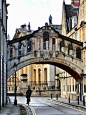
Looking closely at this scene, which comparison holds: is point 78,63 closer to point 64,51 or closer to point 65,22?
point 64,51

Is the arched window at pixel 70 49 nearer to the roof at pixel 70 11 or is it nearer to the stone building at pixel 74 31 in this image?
the stone building at pixel 74 31

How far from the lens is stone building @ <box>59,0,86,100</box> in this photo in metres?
32.0

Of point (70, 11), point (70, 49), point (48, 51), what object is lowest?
point (48, 51)

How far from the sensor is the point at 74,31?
37250 millimetres

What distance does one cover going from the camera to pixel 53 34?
31.6 metres

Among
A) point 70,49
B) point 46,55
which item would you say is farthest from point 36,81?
point 46,55

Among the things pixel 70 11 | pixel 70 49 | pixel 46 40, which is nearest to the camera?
pixel 46 40

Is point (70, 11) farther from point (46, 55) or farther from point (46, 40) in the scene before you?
point (46, 55)

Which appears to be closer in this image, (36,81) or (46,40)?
(46,40)

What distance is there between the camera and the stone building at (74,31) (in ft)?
105

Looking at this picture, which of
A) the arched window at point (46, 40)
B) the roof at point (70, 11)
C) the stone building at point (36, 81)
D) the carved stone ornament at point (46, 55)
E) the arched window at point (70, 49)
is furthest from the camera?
the stone building at point (36, 81)

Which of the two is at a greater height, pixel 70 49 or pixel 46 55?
pixel 70 49

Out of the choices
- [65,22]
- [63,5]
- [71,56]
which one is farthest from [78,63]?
[63,5]

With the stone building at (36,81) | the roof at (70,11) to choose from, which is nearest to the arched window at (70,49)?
the roof at (70,11)
